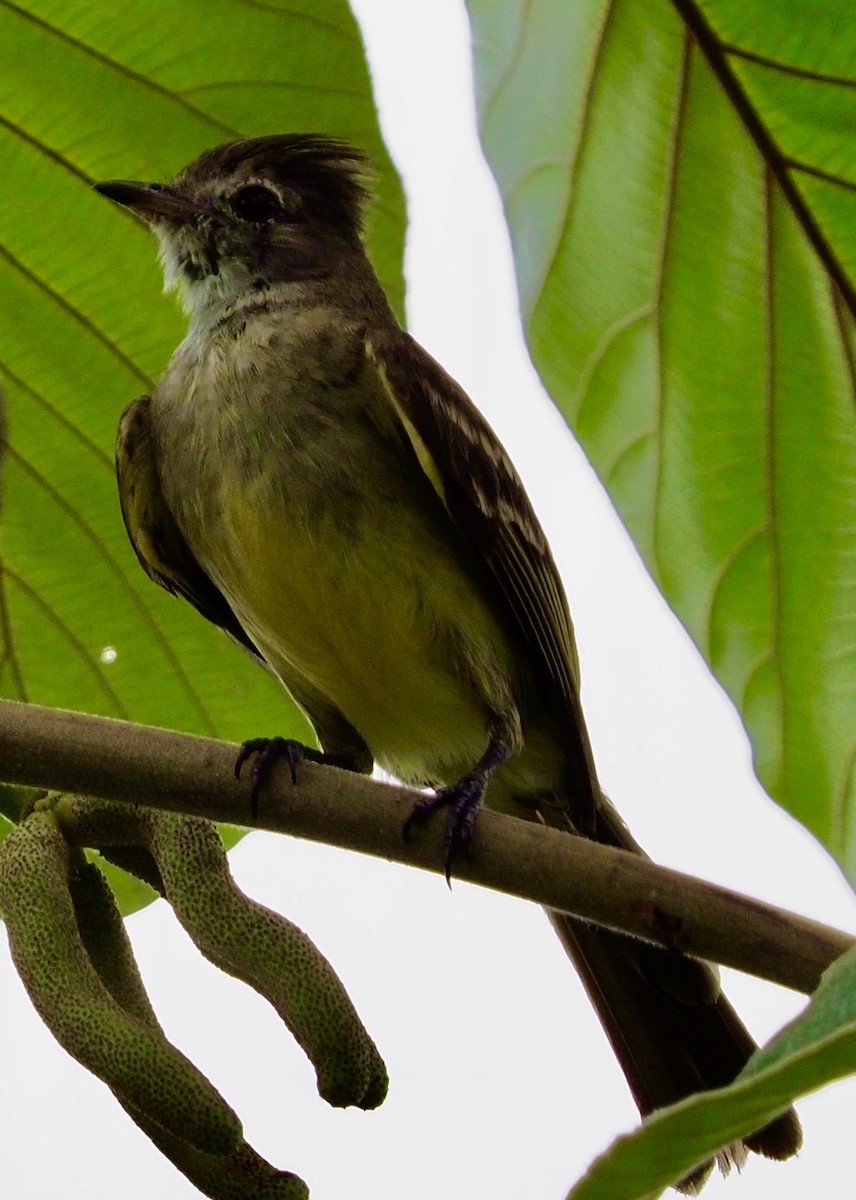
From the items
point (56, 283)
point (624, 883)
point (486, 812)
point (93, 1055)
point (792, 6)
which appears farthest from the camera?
point (56, 283)

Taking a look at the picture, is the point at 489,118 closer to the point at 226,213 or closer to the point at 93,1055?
the point at 226,213

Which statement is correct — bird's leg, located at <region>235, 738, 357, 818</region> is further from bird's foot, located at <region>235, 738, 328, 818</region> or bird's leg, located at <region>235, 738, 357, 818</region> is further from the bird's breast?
the bird's breast

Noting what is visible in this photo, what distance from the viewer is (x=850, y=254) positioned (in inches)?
82.6

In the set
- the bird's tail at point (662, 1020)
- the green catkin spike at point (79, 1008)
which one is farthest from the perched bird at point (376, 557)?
the green catkin spike at point (79, 1008)

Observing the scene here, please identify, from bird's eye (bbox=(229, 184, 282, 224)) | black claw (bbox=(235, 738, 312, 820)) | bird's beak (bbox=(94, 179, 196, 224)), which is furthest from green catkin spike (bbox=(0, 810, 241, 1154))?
bird's eye (bbox=(229, 184, 282, 224))

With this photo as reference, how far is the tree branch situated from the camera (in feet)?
4.58

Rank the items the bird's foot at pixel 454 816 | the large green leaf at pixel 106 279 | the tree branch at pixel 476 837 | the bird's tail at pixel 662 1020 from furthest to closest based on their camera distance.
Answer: the large green leaf at pixel 106 279, the bird's tail at pixel 662 1020, the bird's foot at pixel 454 816, the tree branch at pixel 476 837

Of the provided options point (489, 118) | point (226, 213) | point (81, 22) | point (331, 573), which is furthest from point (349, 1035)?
point (226, 213)

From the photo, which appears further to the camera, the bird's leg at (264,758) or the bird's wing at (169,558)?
the bird's wing at (169,558)

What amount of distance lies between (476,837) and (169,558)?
115 centimetres

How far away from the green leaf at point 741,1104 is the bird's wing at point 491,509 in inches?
55.2

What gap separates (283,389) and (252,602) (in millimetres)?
327

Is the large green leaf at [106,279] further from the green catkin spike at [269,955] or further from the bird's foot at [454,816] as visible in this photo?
the green catkin spike at [269,955]

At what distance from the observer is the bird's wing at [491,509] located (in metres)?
2.36
